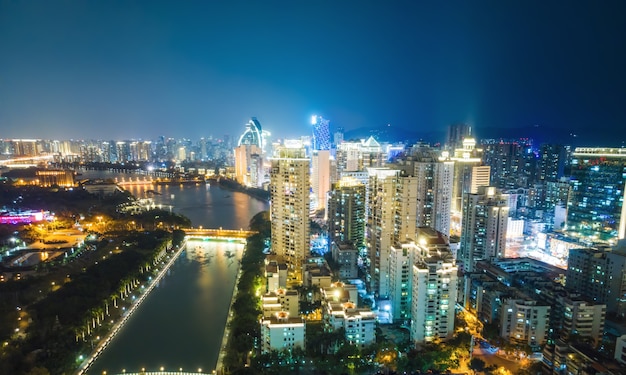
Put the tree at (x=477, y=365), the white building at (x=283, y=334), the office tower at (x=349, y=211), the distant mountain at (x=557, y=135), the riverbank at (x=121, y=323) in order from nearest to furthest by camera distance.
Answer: the tree at (x=477, y=365) → the white building at (x=283, y=334) → the riverbank at (x=121, y=323) → the office tower at (x=349, y=211) → the distant mountain at (x=557, y=135)

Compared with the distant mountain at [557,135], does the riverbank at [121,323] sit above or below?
below

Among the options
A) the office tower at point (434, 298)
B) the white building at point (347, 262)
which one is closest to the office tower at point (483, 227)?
the white building at point (347, 262)

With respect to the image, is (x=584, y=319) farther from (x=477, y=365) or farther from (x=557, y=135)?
(x=557, y=135)

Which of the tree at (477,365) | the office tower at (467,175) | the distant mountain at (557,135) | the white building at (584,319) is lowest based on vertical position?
the tree at (477,365)

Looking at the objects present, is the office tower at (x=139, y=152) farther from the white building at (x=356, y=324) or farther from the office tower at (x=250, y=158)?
the white building at (x=356, y=324)

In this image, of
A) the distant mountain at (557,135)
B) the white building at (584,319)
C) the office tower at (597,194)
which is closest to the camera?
the white building at (584,319)

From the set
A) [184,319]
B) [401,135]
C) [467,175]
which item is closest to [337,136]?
[401,135]

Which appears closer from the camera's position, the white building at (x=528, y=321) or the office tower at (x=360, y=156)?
the white building at (x=528, y=321)

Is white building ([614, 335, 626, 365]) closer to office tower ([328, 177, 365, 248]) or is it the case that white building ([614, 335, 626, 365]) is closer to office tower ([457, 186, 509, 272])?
office tower ([457, 186, 509, 272])
